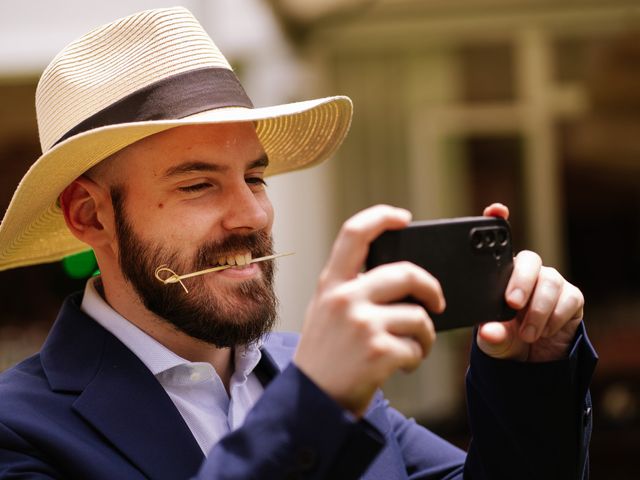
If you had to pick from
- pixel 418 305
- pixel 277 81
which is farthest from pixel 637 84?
pixel 418 305

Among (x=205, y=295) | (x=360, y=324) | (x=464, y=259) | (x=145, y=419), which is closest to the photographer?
(x=360, y=324)

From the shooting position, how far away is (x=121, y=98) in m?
1.85

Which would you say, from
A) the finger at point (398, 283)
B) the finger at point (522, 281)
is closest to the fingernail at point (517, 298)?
the finger at point (522, 281)

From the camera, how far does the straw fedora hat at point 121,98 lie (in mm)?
1820

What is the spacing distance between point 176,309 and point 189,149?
0.32 metres

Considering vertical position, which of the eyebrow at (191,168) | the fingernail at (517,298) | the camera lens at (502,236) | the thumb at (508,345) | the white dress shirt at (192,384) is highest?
the eyebrow at (191,168)

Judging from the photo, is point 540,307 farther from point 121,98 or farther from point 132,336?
point 121,98

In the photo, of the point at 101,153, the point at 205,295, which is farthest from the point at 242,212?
the point at 101,153

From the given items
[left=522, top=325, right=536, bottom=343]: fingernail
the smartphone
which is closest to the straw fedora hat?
the smartphone

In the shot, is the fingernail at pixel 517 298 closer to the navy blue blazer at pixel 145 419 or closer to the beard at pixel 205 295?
the navy blue blazer at pixel 145 419

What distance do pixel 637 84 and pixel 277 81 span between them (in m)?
2.48

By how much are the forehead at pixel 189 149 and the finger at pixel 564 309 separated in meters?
0.69

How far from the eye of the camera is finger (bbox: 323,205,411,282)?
1209mm

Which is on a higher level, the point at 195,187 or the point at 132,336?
the point at 195,187
